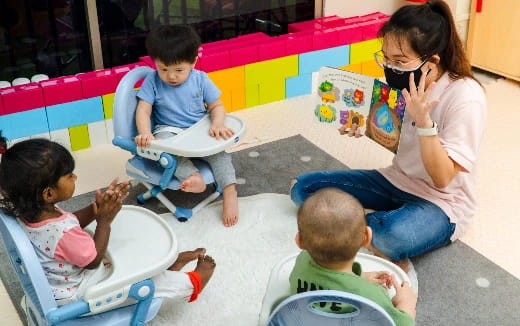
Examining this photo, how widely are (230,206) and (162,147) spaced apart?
27 centimetres

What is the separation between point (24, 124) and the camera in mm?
2215

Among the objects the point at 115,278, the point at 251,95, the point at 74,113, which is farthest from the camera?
the point at 251,95

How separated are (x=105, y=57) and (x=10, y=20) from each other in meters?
0.37

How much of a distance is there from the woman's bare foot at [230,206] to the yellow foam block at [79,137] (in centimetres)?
69

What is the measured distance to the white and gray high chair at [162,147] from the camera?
71.6 inches

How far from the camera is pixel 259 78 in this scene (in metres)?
2.58

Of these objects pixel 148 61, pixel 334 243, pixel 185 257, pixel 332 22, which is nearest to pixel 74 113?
pixel 148 61

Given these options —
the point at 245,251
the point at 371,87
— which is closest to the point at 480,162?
the point at 371,87

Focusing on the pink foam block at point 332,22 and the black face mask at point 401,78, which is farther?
the pink foam block at point 332,22

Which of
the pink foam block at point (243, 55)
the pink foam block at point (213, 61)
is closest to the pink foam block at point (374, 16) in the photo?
the pink foam block at point (243, 55)

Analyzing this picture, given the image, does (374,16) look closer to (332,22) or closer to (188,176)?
(332,22)

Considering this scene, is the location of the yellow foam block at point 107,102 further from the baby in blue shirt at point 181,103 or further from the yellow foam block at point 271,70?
the yellow foam block at point 271,70

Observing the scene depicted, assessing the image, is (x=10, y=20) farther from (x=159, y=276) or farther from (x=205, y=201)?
(x=159, y=276)

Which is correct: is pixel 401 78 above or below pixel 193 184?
above
